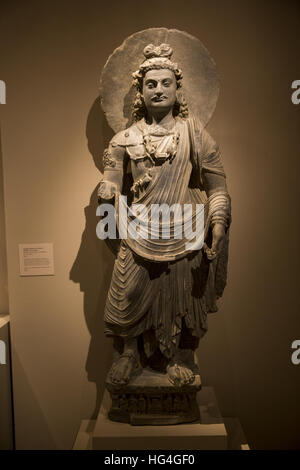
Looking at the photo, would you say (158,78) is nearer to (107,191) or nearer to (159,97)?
(159,97)

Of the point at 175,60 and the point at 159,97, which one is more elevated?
the point at 175,60

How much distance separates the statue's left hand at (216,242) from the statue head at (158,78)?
694mm

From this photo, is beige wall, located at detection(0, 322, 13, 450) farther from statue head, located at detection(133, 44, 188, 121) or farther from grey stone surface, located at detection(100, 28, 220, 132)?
statue head, located at detection(133, 44, 188, 121)

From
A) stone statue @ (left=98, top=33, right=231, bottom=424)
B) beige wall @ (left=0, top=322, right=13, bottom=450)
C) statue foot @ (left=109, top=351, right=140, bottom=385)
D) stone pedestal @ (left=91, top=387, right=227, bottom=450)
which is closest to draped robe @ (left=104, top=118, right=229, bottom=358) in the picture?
stone statue @ (left=98, top=33, right=231, bottom=424)

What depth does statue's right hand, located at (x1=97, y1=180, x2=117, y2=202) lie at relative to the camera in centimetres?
241

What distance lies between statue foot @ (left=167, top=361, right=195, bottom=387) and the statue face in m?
1.37

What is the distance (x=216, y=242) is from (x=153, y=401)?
3.00 feet

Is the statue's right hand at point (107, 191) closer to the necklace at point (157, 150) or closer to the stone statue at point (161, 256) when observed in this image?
the stone statue at point (161, 256)

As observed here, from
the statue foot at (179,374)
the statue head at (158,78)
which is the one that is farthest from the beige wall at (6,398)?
the statue head at (158,78)

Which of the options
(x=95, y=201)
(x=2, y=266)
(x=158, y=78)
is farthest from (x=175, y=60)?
(x=2, y=266)

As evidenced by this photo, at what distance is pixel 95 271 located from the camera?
308 cm

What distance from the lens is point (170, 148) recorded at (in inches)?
95.5

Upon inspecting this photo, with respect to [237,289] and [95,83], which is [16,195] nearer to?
[95,83]

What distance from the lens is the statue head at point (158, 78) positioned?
240 cm
